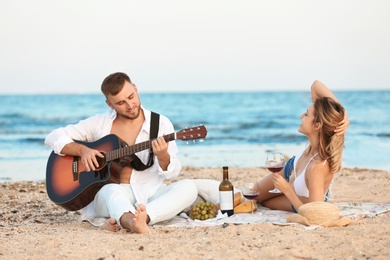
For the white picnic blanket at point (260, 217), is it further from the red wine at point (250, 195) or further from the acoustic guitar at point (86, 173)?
the acoustic guitar at point (86, 173)

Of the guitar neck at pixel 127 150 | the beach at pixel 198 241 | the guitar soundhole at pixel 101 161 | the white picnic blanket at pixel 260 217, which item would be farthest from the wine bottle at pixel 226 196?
the guitar soundhole at pixel 101 161

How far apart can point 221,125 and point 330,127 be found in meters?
16.9

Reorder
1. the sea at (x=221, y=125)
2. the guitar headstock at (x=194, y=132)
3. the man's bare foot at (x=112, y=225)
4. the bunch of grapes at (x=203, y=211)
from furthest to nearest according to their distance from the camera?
the sea at (x=221, y=125)
the bunch of grapes at (x=203, y=211)
the guitar headstock at (x=194, y=132)
the man's bare foot at (x=112, y=225)

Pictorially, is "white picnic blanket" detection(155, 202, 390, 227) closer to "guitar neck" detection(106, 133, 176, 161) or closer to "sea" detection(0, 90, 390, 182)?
"guitar neck" detection(106, 133, 176, 161)

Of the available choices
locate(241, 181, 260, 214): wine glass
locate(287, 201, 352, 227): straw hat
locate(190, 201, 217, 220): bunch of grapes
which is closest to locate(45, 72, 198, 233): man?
locate(190, 201, 217, 220): bunch of grapes

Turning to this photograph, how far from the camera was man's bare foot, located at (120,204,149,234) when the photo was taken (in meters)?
4.98

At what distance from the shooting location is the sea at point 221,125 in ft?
41.5

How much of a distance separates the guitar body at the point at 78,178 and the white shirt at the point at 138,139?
0.46ft

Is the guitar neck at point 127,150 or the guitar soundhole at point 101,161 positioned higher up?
the guitar neck at point 127,150

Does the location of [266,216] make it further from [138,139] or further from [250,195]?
[138,139]

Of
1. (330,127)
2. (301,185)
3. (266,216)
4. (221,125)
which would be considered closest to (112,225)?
(266,216)

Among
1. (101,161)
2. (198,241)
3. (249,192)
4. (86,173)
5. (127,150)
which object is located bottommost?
(198,241)

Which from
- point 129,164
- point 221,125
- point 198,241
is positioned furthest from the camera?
point 221,125

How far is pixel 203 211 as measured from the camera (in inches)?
225
